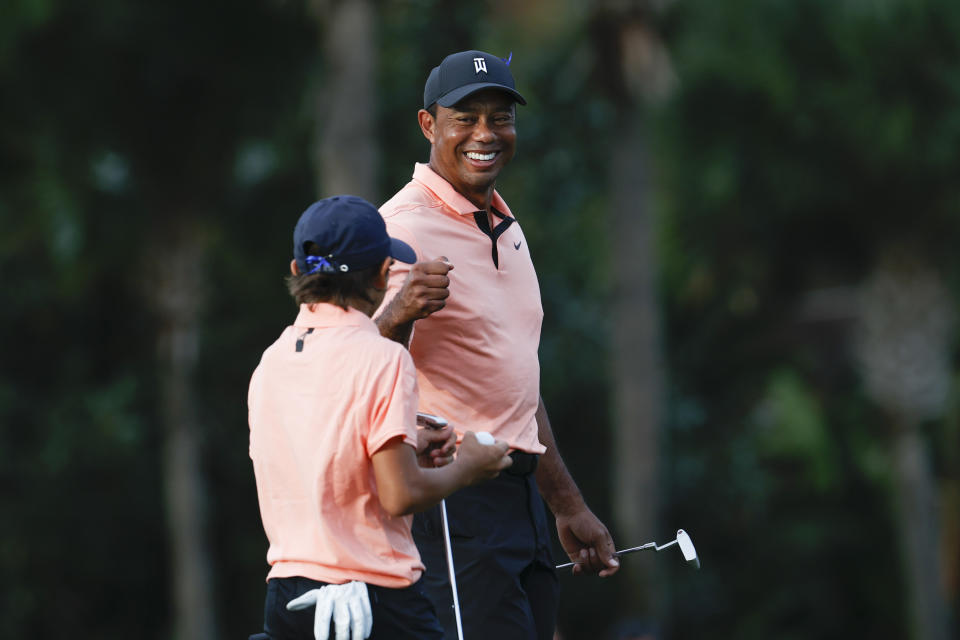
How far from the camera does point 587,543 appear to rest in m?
4.84

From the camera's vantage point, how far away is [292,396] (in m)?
3.67

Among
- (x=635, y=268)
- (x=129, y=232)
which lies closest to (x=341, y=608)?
(x=635, y=268)

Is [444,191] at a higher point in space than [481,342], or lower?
higher

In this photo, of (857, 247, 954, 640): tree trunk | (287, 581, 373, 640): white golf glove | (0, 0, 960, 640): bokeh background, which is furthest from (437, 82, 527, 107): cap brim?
(857, 247, 954, 640): tree trunk

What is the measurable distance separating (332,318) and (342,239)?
0.19 m

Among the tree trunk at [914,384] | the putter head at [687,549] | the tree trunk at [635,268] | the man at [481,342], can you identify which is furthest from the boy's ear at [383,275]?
the tree trunk at [914,384]

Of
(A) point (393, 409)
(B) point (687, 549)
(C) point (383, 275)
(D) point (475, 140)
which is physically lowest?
(B) point (687, 549)

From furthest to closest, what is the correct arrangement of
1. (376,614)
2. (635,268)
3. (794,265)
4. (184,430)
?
(794,265)
(184,430)
(635,268)
(376,614)

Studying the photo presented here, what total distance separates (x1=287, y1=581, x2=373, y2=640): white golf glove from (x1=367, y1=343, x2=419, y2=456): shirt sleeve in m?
0.33

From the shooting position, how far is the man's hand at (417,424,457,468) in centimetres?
382

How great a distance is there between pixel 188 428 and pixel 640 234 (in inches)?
225

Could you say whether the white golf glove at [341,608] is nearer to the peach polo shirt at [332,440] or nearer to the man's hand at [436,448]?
the peach polo shirt at [332,440]

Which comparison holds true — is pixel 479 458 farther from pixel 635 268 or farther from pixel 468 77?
pixel 635 268

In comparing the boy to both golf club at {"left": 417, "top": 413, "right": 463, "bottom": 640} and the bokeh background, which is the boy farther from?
the bokeh background
